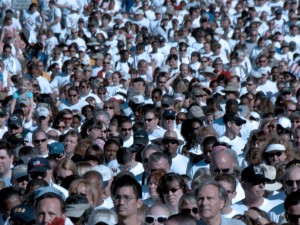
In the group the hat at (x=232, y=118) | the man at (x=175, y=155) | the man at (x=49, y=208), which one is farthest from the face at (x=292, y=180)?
the hat at (x=232, y=118)

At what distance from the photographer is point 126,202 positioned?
29.3ft

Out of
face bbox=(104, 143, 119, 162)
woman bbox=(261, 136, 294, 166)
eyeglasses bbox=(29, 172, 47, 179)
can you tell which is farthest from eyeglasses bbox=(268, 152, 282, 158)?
eyeglasses bbox=(29, 172, 47, 179)

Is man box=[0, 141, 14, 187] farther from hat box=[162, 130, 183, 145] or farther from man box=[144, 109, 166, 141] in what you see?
man box=[144, 109, 166, 141]

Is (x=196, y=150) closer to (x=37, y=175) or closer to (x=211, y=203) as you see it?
(x=37, y=175)

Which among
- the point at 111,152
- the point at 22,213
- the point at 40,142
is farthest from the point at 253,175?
the point at 40,142

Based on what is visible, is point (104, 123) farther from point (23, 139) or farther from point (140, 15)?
point (140, 15)

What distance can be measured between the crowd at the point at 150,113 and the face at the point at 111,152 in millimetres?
11

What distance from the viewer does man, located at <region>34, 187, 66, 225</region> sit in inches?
332

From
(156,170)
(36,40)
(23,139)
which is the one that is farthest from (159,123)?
(36,40)

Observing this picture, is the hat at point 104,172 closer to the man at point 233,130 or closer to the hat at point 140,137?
the hat at point 140,137

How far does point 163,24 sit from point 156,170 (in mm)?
15399

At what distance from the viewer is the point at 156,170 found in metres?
11.0

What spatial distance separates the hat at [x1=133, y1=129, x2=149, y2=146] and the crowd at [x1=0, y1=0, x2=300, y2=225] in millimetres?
27

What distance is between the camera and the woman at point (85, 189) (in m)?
10.3
